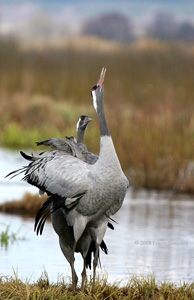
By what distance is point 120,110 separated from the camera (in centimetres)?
1414

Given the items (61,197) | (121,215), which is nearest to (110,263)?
(61,197)

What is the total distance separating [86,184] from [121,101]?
8446mm

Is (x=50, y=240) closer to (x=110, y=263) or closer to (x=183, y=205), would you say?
(x=110, y=263)

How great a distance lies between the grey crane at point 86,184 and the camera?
5.84 meters

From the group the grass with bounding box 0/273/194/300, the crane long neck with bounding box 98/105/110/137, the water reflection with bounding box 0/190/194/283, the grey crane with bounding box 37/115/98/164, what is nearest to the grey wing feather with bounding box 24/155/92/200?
the grey crane with bounding box 37/115/98/164

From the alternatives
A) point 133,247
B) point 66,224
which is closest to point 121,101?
point 133,247

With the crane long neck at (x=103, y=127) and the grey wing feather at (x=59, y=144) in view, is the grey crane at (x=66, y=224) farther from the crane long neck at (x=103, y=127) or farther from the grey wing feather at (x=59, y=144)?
the crane long neck at (x=103, y=127)

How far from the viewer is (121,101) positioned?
14.2 m

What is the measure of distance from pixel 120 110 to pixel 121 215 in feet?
11.0

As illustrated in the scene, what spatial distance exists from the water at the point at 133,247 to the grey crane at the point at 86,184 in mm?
945

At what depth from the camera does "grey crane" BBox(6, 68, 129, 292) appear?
584cm

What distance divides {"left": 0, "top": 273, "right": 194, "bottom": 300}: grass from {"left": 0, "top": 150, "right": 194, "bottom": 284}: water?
0.91 ft

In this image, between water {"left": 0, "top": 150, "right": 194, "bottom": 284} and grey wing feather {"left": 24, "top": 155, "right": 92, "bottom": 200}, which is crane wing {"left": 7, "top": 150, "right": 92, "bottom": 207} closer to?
grey wing feather {"left": 24, "top": 155, "right": 92, "bottom": 200}

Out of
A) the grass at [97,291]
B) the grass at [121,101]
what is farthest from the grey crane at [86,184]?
the grass at [121,101]
